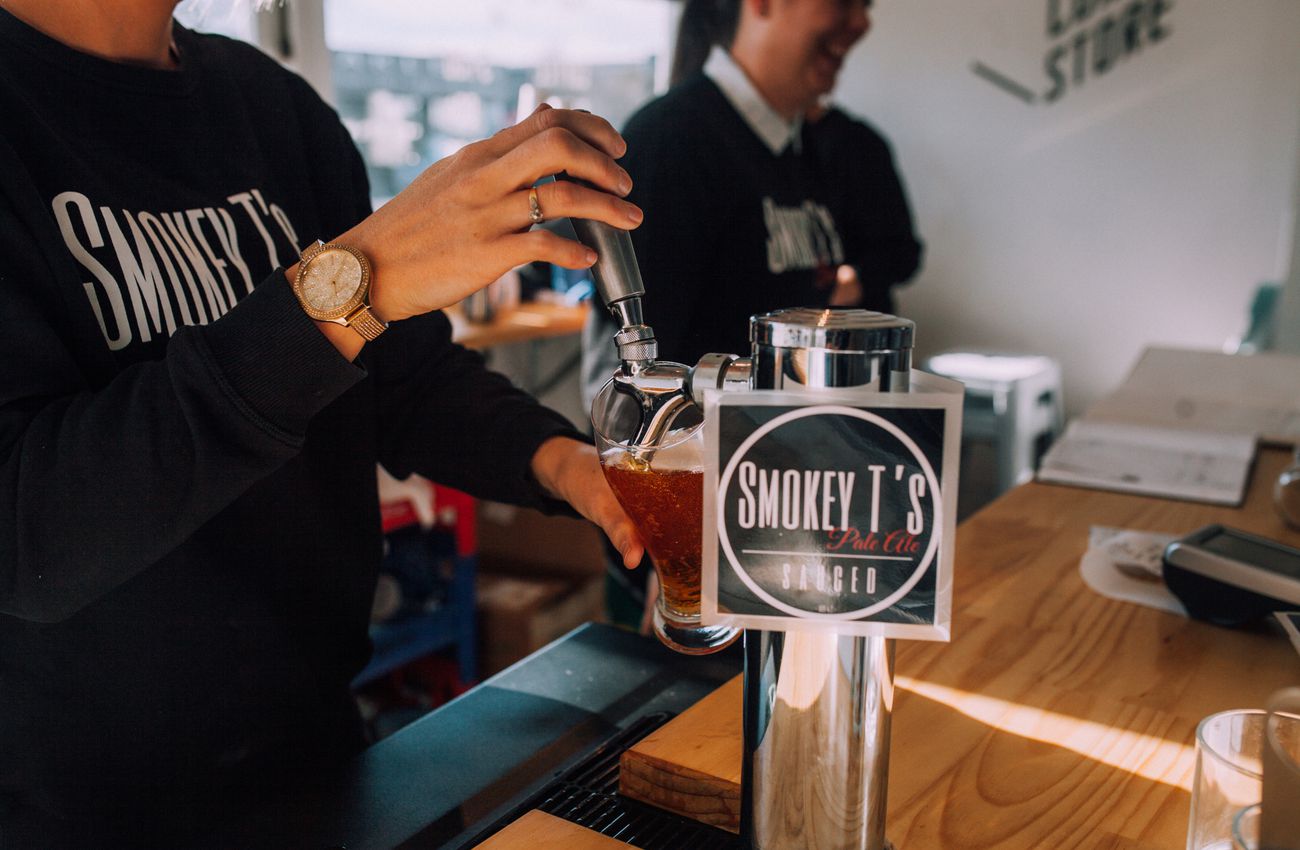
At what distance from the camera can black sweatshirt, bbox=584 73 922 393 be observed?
1836 mm

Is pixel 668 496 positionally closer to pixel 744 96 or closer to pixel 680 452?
pixel 680 452

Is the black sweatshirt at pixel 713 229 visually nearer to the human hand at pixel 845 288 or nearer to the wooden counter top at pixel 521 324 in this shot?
the human hand at pixel 845 288

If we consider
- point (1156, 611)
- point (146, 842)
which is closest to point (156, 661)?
point (146, 842)

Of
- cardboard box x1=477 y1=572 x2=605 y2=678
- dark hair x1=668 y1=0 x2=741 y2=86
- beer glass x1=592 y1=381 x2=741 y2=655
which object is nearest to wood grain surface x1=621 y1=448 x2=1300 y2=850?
beer glass x1=592 y1=381 x2=741 y2=655

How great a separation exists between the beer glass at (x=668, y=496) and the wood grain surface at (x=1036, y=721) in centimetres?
10

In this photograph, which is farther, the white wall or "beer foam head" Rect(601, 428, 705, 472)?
the white wall

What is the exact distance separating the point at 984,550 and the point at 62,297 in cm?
100

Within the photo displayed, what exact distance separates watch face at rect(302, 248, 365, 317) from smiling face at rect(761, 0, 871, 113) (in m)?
1.53

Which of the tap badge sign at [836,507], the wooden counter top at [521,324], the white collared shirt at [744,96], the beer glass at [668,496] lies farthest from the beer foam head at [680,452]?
the wooden counter top at [521,324]

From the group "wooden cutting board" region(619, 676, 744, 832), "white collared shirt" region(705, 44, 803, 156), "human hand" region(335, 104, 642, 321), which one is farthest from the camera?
"white collared shirt" region(705, 44, 803, 156)

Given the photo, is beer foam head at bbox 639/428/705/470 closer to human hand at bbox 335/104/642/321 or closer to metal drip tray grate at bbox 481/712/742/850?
human hand at bbox 335/104/642/321

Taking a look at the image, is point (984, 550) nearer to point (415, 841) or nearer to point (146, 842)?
point (415, 841)

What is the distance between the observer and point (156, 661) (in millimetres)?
938

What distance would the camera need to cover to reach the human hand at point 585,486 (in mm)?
822
